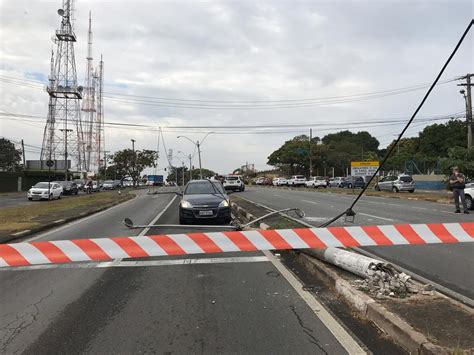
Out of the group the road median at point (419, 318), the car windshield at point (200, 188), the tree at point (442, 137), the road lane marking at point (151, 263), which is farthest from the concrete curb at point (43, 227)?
the tree at point (442, 137)

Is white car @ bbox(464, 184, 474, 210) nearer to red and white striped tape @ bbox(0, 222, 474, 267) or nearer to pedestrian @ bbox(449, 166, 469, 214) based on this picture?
pedestrian @ bbox(449, 166, 469, 214)

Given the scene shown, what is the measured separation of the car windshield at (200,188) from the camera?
49.5ft

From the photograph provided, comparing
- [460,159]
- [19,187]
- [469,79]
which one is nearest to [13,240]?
[460,159]

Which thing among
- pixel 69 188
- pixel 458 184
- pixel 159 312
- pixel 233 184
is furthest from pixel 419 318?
pixel 69 188

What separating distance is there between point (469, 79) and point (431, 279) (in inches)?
1370

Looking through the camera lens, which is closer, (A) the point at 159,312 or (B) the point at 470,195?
(A) the point at 159,312

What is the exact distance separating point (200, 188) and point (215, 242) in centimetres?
977

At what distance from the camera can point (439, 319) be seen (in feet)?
14.5

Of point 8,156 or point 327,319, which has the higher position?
point 8,156

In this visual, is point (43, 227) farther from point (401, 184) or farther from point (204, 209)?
point (401, 184)

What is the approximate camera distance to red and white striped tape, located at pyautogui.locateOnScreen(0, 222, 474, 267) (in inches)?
214

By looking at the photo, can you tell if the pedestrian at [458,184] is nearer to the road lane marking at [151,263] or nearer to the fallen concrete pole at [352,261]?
the road lane marking at [151,263]

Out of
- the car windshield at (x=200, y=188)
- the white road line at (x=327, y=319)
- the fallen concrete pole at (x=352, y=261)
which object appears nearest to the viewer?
the white road line at (x=327, y=319)

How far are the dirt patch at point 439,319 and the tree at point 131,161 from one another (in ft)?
237
